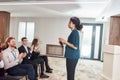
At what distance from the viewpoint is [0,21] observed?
264 inches

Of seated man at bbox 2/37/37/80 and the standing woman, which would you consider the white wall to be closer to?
seated man at bbox 2/37/37/80

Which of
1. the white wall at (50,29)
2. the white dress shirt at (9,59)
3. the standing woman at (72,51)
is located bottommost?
the white dress shirt at (9,59)

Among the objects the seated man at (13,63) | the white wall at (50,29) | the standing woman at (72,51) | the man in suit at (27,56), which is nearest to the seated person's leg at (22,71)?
the seated man at (13,63)

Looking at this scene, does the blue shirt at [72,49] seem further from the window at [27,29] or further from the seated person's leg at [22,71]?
the window at [27,29]

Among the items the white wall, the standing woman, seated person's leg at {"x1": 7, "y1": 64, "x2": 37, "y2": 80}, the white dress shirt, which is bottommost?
seated person's leg at {"x1": 7, "y1": 64, "x2": 37, "y2": 80}

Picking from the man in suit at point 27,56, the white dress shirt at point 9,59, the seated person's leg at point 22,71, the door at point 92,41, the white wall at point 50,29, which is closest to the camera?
the white dress shirt at point 9,59

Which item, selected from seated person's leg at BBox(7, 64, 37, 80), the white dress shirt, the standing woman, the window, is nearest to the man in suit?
seated person's leg at BBox(7, 64, 37, 80)

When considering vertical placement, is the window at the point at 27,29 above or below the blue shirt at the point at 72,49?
above

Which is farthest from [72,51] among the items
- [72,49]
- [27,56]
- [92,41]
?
[92,41]

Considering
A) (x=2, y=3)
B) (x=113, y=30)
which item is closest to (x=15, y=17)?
(x=2, y=3)

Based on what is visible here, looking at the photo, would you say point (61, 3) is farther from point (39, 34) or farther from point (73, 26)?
point (39, 34)

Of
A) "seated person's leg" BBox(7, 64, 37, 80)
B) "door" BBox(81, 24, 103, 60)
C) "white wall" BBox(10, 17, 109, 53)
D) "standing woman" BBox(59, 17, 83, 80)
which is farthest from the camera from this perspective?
"white wall" BBox(10, 17, 109, 53)

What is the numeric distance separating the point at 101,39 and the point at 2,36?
4.69 metres

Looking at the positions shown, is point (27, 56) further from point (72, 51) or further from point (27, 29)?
point (27, 29)
